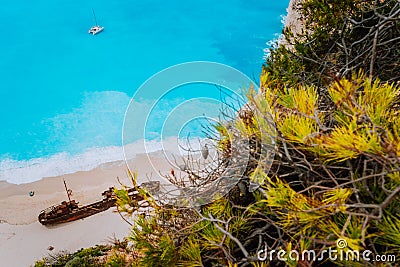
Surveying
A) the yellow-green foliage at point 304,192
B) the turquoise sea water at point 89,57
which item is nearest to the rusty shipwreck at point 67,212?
the turquoise sea water at point 89,57

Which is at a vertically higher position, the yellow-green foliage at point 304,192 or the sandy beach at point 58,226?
the sandy beach at point 58,226

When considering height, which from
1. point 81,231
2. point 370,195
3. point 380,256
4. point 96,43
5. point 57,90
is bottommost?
point 380,256

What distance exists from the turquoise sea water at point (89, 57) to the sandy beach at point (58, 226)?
1.15 ft

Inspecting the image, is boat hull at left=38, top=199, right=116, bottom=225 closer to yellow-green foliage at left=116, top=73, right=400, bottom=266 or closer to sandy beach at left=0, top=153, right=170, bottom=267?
sandy beach at left=0, top=153, right=170, bottom=267

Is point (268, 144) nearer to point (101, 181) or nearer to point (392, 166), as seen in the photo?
point (392, 166)

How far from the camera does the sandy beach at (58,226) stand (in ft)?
13.6

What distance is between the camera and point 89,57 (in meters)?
7.87

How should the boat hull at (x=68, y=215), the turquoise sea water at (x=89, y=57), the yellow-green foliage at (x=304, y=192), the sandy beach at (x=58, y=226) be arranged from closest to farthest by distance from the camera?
the yellow-green foliage at (x=304, y=192) → the sandy beach at (x=58, y=226) → the boat hull at (x=68, y=215) → the turquoise sea water at (x=89, y=57)

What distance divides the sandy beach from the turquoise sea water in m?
0.35

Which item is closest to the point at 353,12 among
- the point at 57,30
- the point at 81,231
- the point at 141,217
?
the point at 141,217

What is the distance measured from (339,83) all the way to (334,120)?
18cm

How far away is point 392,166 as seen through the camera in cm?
75

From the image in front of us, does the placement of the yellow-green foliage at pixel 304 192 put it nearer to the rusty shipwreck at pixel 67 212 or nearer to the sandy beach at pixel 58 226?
the sandy beach at pixel 58 226

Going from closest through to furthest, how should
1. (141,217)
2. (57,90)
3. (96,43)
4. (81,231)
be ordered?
(141,217)
(81,231)
(57,90)
(96,43)
